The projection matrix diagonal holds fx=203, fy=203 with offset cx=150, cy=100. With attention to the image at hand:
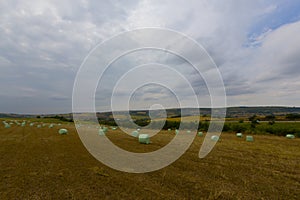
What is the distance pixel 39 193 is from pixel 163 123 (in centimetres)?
4408

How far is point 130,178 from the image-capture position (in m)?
6.95

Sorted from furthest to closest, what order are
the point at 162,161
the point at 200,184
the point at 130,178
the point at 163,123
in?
the point at 163,123, the point at 162,161, the point at 130,178, the point at 200,184

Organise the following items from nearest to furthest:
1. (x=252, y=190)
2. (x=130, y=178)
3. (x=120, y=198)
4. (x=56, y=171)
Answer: (x=120, y=198) → (x=252, y=190) → (x=130, y=178) → (x=56, y=171)

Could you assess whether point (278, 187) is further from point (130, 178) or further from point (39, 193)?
point (39, 193)

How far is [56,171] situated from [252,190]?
6.70 m

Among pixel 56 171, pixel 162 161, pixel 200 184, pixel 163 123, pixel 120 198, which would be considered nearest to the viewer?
pixel 120 198

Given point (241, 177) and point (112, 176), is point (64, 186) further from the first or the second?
point (241, 177)

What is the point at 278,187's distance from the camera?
612 cm

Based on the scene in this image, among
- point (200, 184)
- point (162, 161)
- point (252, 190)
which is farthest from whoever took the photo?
point (162, 161)

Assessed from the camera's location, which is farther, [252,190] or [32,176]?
[32,176]

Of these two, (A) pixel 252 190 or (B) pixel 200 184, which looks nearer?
(A) pixel 252 190

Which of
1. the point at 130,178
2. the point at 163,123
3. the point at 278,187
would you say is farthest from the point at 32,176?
the point at 163,123

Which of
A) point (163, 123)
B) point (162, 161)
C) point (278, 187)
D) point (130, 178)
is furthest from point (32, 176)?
point (163, 123)

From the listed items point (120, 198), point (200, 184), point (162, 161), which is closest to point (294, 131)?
point (162, 161)
